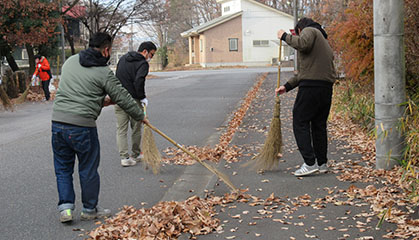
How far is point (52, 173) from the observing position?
765 centimetres

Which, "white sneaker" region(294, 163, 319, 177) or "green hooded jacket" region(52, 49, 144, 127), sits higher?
"green hooded jacket" region(52, 49, 144, 127)

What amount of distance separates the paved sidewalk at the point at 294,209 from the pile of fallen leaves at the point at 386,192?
4.2 inches

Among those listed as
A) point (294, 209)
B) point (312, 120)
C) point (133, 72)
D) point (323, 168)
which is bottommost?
point (294, 209)

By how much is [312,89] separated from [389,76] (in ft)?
3.03

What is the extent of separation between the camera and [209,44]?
2120 inches

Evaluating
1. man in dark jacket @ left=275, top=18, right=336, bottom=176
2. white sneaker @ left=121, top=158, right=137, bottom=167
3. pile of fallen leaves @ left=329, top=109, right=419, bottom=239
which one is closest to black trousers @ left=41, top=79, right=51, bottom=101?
white sneaker @ left=121, top=158, right=137, bottom=167

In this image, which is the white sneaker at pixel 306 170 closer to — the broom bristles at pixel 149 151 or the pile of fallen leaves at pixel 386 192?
the pile of fallen leaves at pixel 386 192

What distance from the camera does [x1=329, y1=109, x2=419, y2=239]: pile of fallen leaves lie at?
4.80m

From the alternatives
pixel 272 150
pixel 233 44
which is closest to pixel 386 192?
pixel 272 150

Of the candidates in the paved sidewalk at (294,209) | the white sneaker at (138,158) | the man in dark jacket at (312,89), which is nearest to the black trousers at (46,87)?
the white sneaker at (138,158)

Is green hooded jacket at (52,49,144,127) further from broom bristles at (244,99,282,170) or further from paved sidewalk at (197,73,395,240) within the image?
broom bristles at (244,99,282,170)

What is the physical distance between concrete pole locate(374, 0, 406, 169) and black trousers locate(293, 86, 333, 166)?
0.65 metres

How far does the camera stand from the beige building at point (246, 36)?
54.1 metres

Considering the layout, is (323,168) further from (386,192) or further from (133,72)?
(133,72)
